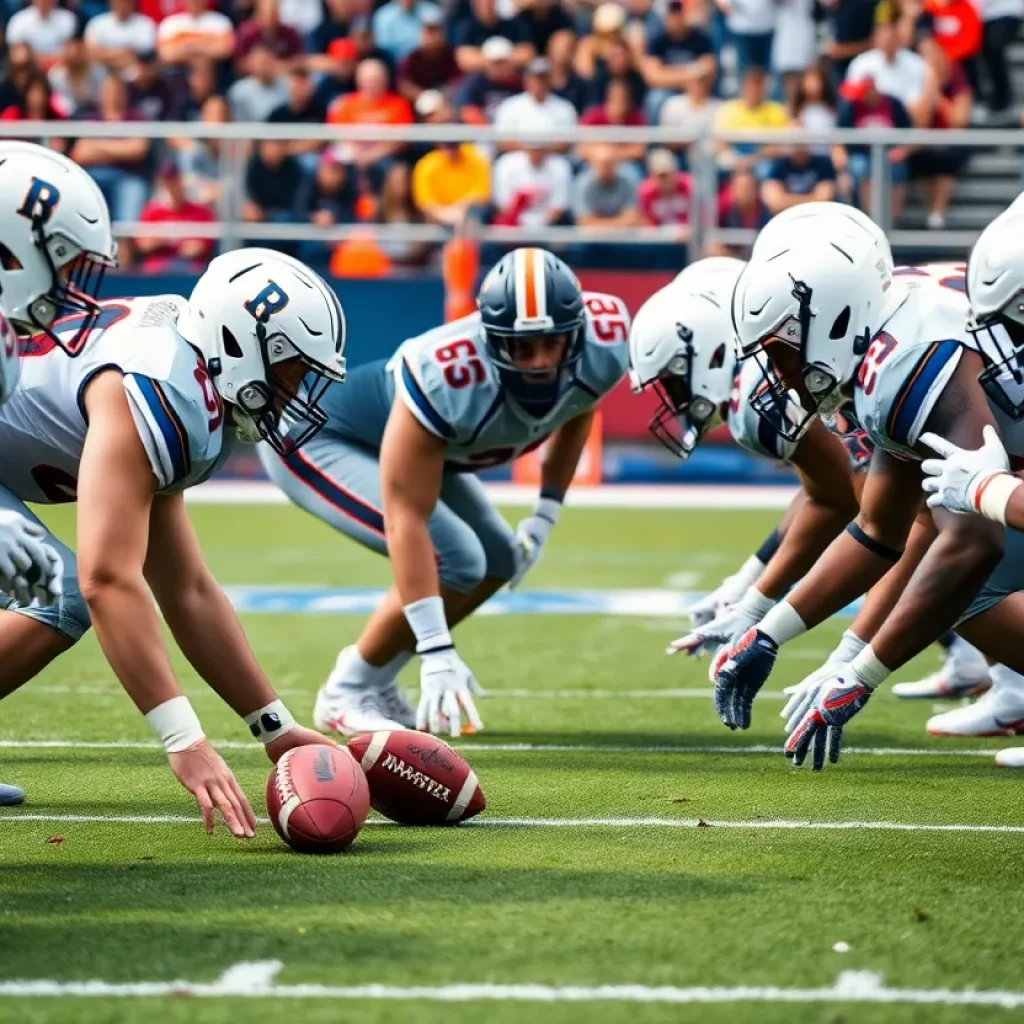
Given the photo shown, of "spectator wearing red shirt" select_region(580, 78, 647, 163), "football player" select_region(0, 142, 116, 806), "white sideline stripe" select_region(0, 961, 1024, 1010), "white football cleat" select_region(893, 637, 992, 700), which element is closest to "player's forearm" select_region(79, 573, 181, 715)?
"football player" select_region(0, 142, 116, 806)

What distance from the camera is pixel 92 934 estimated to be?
10.6ft

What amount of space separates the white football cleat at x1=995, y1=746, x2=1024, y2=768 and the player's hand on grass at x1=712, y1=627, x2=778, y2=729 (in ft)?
2.70

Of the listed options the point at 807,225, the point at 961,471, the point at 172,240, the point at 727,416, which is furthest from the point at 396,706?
the point at 172,240

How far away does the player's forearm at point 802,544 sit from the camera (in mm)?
5348

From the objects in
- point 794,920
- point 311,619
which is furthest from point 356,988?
point 311,619

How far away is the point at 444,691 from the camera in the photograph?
5129 millimetres

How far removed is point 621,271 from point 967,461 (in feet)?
28.6

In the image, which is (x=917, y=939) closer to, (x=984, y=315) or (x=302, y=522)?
(x=984, y=315)

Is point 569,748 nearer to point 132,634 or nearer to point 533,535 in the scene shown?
point 533,535

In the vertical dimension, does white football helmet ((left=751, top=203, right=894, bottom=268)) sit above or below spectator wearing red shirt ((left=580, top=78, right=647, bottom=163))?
above

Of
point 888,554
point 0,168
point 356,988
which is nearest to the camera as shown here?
point 356,988

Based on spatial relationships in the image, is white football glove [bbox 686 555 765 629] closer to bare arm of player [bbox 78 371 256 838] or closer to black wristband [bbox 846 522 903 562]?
black wristband [bbox 846 522 903 562]

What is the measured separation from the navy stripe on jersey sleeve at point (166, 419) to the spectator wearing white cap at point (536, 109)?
Answer: 1002 centimetres

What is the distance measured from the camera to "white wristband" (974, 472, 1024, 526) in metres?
3.81
